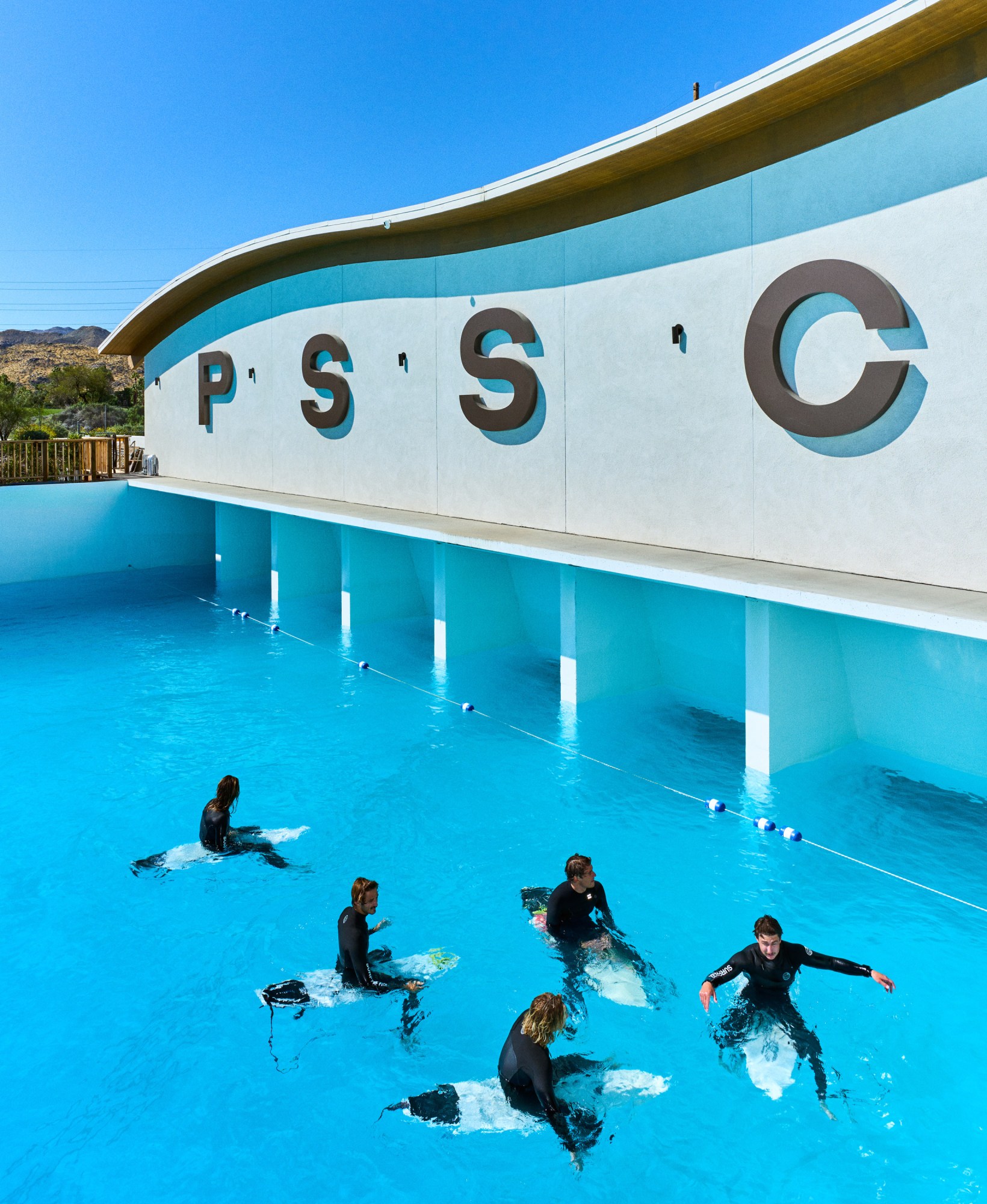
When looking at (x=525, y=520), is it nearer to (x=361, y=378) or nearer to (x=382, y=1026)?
(x=361, y=378)

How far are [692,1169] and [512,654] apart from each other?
457 inches

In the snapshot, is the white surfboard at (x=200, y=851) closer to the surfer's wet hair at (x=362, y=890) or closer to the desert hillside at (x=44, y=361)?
the surfer's wet hair at (x=362, y=890)

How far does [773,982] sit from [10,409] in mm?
60616

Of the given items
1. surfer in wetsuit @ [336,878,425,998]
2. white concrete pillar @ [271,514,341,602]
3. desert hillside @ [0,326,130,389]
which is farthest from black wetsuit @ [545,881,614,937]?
desert hillside @ [0,326,130,389]

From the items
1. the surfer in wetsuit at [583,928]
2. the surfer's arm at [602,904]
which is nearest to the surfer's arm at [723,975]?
the surfer in wetsuit at [583,928]

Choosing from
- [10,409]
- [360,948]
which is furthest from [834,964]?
[10,409]

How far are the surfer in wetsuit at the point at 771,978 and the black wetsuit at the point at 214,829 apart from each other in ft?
15.9

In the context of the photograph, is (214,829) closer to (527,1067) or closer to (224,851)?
(224,851)

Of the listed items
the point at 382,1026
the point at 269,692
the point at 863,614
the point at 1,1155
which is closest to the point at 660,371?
the point at 863,614

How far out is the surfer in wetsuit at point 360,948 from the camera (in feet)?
22.2

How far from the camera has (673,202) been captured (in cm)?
1213

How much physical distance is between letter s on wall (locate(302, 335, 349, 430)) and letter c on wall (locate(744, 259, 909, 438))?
9856 mm

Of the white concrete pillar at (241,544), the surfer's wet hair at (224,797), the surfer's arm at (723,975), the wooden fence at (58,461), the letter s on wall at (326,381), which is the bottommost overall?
the surfer's arm at (723,975)

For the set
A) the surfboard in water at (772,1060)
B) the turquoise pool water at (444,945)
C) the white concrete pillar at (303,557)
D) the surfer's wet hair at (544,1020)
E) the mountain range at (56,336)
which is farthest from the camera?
the mountain range at (56,336)
